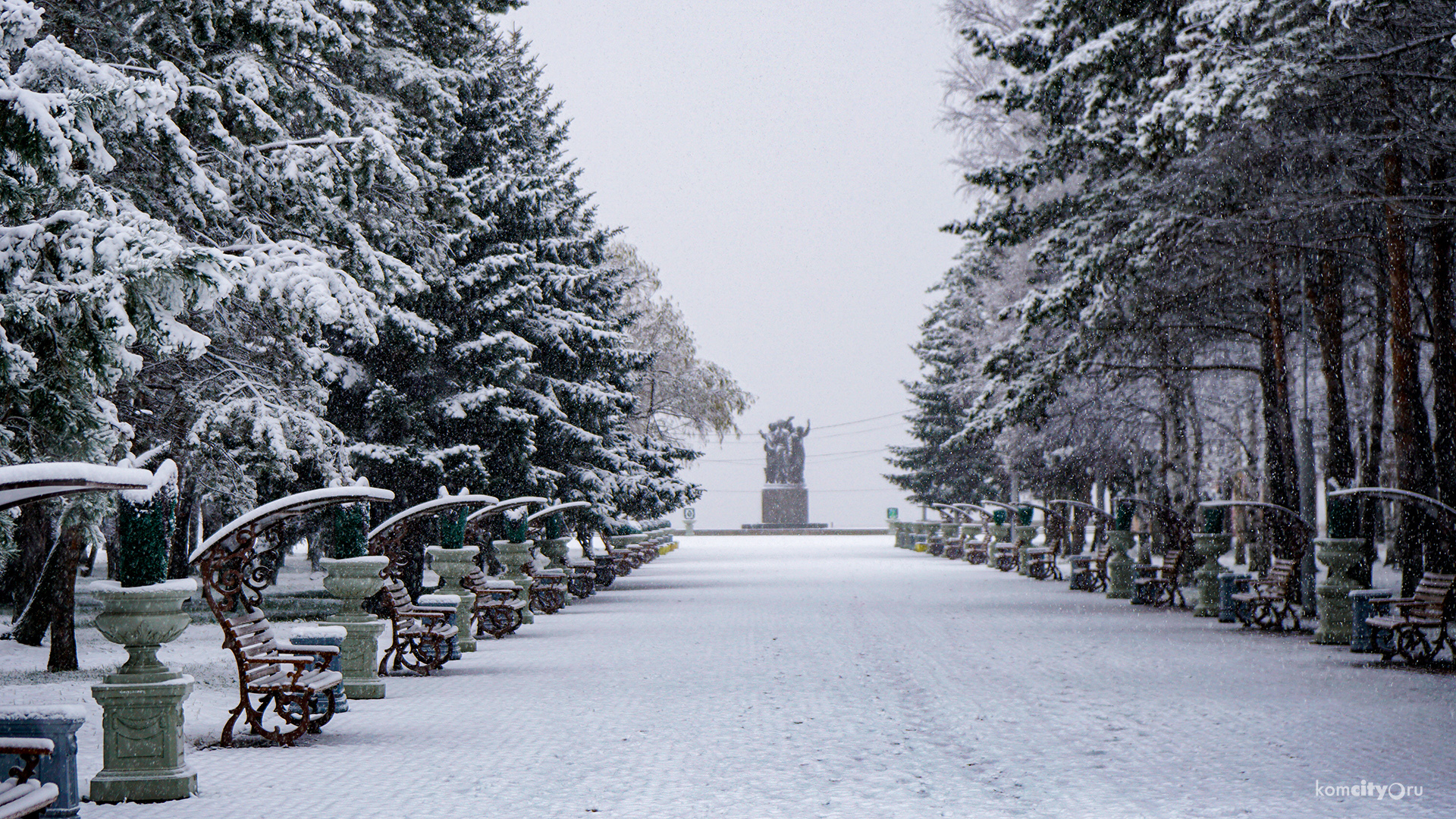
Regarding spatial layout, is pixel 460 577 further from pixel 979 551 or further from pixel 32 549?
pixel 979 551

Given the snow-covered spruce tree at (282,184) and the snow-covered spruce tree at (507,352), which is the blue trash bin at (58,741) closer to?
the snow-covered spruce tree at (282,184)

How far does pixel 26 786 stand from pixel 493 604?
14.6 metres

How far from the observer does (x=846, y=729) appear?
11.6m

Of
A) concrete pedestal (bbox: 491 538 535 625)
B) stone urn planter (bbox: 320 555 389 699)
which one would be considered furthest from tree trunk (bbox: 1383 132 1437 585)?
stone urn planter (bbox: 320 555 389 699)

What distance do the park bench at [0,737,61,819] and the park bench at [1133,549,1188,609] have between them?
22239 millimetres

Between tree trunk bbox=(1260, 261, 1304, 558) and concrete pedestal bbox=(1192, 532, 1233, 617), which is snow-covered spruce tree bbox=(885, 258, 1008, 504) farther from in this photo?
concrete pedestal bbox=(1192, 532, 1233, 617)

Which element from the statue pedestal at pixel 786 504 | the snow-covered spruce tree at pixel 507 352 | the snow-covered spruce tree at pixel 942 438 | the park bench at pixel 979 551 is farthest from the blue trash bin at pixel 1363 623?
the statue pedestal at pixel 786 504

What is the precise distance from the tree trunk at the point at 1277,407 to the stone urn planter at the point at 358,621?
16518 millimetres

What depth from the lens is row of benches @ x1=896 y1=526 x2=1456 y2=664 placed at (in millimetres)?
16156

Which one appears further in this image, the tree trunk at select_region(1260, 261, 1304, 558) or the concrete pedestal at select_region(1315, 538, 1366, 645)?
the tree trunk at select_region(1260, 261, 1304, 558)

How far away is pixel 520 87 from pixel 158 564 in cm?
2199

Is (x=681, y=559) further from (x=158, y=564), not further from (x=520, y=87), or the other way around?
(x=158, y=564)

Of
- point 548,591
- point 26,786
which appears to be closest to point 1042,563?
point 548,591

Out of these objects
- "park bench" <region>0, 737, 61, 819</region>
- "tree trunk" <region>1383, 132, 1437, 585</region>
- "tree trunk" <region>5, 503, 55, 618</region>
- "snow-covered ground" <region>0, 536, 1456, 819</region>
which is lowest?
"snow-covered ground" <region>0, 536, 1456, 819</region>
